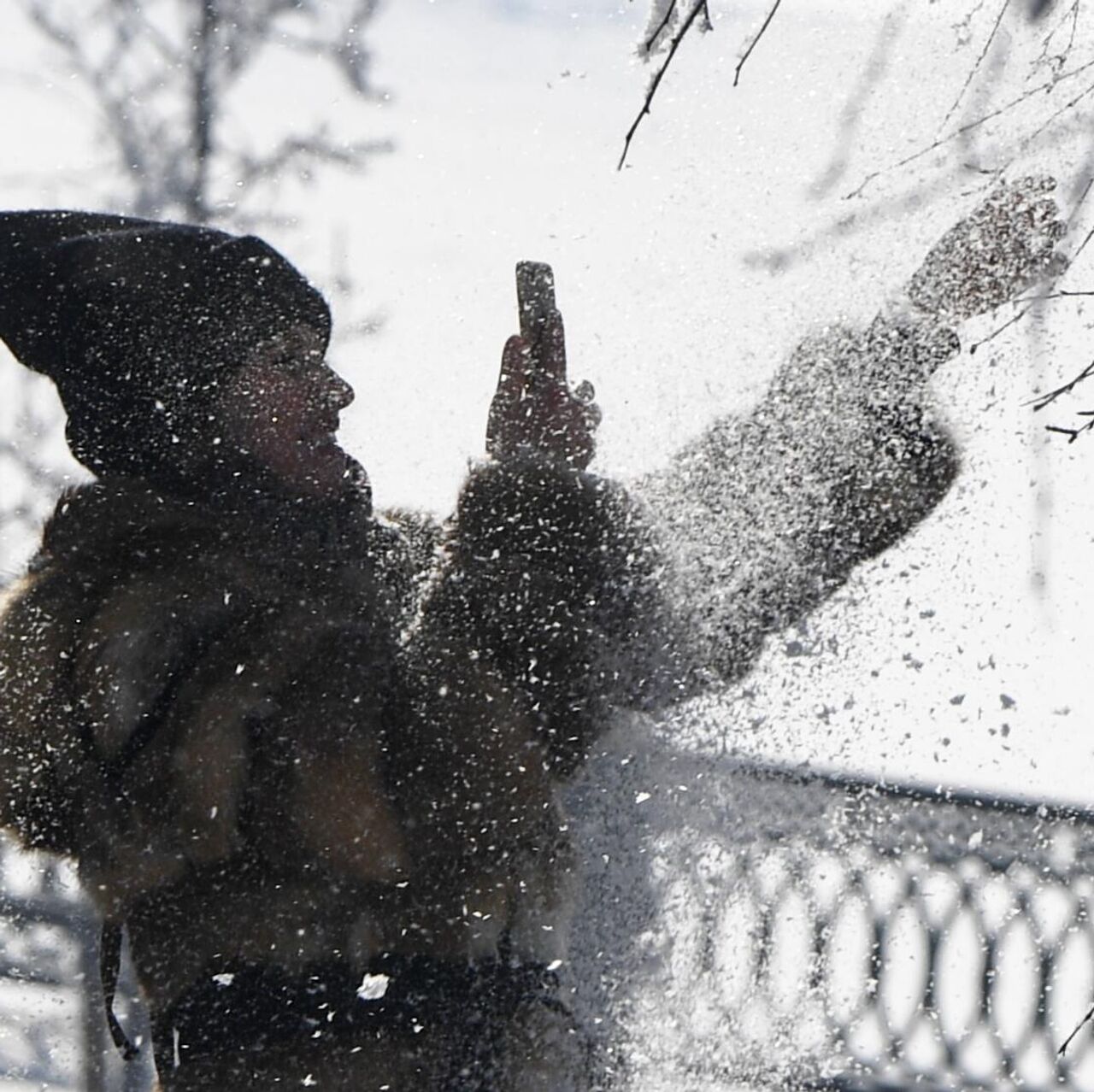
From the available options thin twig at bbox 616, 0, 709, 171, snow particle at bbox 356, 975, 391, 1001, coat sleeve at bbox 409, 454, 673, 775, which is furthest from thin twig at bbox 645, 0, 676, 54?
snow particle at bbox 356, 975, 391, 1001

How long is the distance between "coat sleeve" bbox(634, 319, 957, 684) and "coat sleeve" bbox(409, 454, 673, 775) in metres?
0.06

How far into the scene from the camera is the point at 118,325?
3.25 ft

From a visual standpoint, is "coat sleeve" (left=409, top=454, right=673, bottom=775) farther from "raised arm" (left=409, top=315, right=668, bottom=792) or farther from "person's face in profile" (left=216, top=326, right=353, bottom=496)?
"person's face in profile" (left=216, top=326, right=353, bottom=496)

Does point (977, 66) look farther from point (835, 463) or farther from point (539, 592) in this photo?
point (539, 592)

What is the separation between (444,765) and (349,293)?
1.61 feet

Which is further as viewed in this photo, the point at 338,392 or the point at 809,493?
the point at 809,493

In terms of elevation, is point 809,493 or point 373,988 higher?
point 809,493

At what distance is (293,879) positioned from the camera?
3.17ft

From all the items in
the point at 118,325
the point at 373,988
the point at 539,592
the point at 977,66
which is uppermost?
the point at 977,66

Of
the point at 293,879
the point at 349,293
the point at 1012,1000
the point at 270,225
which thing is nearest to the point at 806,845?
the point at 1012,1000

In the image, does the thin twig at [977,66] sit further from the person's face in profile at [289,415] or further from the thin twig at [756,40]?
the person's face in profile at [289,415]

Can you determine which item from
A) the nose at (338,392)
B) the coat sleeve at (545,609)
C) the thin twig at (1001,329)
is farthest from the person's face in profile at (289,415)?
the thin twig at (1001,329)

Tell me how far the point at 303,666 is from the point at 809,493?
52 centimetres

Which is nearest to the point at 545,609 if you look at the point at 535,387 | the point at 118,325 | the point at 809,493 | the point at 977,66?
the point at 535,387
